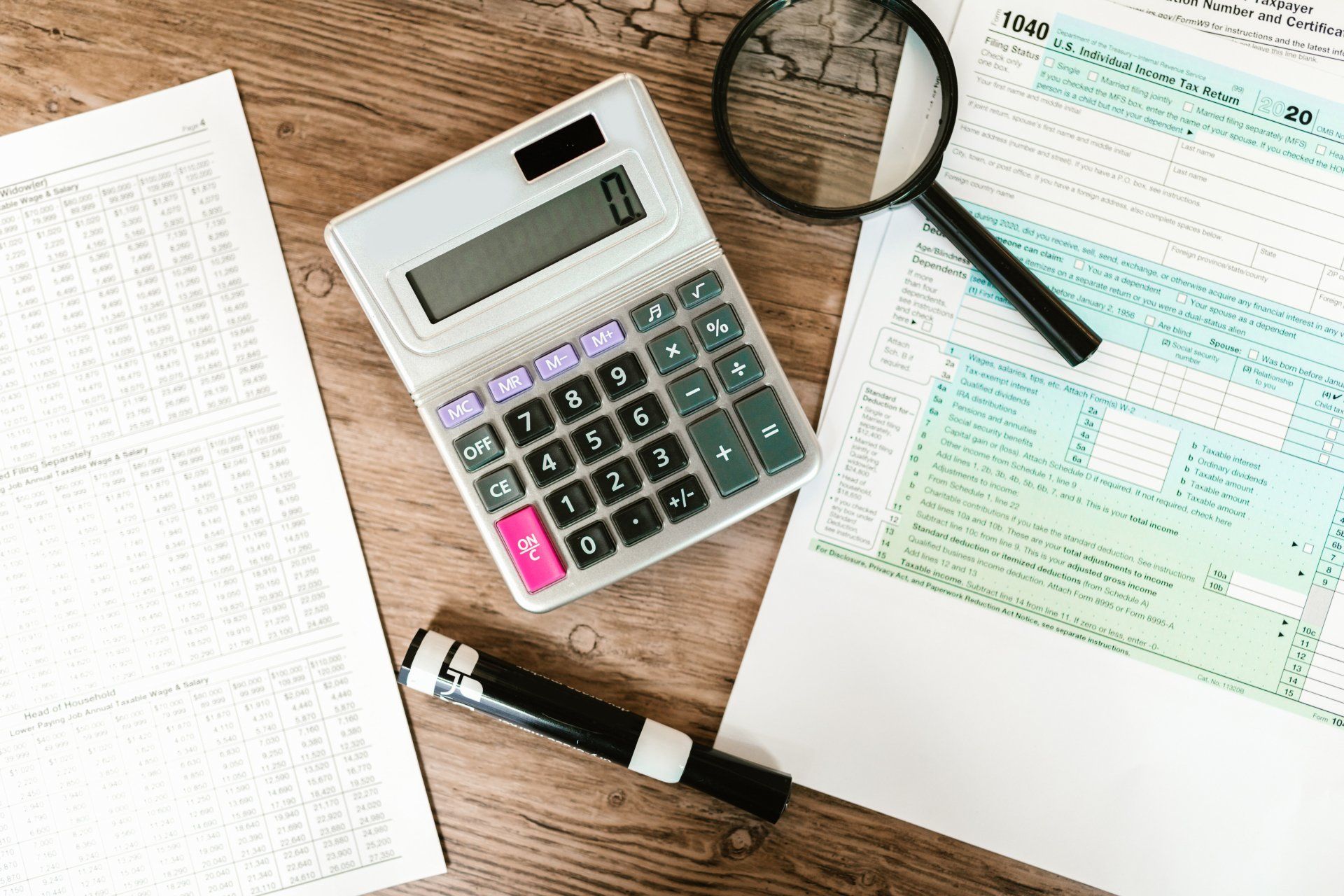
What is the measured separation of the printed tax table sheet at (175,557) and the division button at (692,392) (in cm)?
29

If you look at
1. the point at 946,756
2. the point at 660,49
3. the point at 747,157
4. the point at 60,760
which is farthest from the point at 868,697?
the point at 60,760

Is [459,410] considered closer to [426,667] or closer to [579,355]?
[579,355]

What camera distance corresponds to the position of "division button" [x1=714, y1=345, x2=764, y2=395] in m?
0.58

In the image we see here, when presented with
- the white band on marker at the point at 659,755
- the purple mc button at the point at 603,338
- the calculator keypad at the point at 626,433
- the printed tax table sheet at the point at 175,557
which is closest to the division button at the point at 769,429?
the calculator keypad at the point at 626,433

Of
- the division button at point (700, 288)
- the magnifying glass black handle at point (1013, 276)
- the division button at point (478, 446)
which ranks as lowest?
the division button at point (478, 446)

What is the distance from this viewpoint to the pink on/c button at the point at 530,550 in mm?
579

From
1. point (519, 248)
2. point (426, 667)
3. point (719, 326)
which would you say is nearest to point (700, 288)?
point (719, 326)

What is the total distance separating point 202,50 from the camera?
64cm

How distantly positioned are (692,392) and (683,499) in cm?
8

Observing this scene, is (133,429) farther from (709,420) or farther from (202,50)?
(709,420)

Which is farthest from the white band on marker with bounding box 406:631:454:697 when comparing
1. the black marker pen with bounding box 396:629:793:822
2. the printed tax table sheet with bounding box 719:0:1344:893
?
the printed tax table sheet with bounding box 719:0:1344:893

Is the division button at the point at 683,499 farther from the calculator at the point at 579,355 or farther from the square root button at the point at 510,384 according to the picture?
the square root button at the point at 510,384

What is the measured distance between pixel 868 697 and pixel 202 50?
2.43 feet

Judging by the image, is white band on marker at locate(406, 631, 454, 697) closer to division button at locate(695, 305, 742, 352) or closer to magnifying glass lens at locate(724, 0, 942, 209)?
division button at locate(695, 305, 742, 352)
